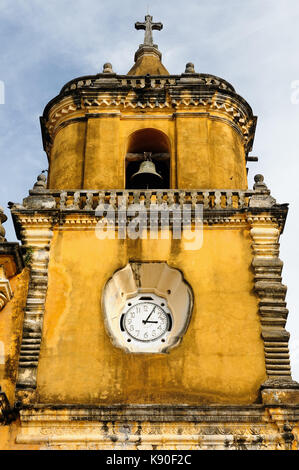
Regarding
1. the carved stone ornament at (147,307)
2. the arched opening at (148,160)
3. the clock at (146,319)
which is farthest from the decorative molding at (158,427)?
the arched opening at (148,160)

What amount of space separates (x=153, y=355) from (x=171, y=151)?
4.70 meters

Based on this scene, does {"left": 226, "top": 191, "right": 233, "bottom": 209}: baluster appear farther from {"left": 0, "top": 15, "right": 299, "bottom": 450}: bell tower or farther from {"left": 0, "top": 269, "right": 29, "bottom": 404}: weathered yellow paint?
{"left": 0, "top": 269, "right": 29, "bottom": 404}: weathered yellow paint

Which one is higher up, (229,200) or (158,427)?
(229,200)

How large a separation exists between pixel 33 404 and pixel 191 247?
12.6 feet

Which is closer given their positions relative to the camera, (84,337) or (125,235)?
(84,337)

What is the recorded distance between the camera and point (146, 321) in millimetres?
12508

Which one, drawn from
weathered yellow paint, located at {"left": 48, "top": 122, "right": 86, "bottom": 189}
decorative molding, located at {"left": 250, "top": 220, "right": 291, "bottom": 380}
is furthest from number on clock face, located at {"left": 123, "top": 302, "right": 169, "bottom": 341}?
weathered yellow paint, located at {"left": 48, "top": 122, "right": 86, "bottom": 189}

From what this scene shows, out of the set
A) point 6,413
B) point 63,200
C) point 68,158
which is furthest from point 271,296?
point 68,158

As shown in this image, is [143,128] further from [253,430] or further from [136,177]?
[253,430]

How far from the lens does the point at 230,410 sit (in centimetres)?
1082

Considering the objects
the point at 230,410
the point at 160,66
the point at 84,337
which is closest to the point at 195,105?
the point at 160,66

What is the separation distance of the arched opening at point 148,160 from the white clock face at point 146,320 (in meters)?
2.76

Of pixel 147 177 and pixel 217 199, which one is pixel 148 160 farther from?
pixel 217 199

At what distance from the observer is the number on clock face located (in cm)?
1233
